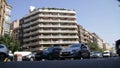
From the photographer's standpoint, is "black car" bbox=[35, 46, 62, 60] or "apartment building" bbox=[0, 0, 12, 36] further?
"apartment building" bbox=[0, 0, 12, 36]

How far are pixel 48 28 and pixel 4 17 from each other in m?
32.0

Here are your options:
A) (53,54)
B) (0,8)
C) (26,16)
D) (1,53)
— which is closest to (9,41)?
(0,8)

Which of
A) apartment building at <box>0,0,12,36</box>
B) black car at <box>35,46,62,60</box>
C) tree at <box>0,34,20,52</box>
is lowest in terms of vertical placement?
black car at <box>35,46,62,60</box>

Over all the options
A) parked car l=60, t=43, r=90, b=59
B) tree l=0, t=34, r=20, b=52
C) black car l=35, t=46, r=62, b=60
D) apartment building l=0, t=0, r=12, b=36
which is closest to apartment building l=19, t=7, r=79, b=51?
apartment building l=0, t=0, r=12, b=36

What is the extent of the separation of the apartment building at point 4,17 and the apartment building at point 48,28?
21.4 m

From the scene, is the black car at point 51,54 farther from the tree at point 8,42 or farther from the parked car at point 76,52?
the tree at point 8,42

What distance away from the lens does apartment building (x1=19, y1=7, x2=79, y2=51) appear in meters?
91.8

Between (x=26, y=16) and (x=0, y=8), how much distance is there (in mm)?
44078

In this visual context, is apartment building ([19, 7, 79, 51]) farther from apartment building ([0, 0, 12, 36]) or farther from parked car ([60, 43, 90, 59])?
parked car ([60, 43, 90, 59])

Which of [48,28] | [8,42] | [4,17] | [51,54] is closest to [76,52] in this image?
[51,54]

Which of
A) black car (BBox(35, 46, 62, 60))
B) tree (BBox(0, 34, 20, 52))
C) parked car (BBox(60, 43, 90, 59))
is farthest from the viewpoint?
tree (BBox(0, 34, 20, 52))

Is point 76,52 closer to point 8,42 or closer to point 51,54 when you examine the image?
point 51,54

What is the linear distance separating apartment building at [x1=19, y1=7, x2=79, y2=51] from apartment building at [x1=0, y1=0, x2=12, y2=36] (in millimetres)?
21444

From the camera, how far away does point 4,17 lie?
63.4 m
